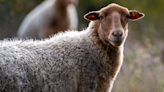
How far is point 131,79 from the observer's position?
18.6 feet

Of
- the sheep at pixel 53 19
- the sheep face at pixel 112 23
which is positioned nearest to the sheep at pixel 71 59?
the sheep face at pixel 112 23

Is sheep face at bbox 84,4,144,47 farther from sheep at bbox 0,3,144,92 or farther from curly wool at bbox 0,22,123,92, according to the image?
curly wool at bbox 0,22,123,92

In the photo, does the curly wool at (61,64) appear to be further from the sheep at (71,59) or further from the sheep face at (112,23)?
the sheep face at (112,23)

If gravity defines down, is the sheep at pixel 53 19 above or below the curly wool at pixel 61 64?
above

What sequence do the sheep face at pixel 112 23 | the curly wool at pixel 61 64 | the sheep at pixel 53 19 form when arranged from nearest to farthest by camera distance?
1. the curly wool at pixel 61 64
2. the sheep face at pixel 112 23
3. the sheep at pixel 53 19

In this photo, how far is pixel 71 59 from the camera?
394 cm

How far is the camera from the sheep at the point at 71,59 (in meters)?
3.42

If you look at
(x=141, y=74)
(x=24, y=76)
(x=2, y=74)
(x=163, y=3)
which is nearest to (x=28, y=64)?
(x=24, y=76)

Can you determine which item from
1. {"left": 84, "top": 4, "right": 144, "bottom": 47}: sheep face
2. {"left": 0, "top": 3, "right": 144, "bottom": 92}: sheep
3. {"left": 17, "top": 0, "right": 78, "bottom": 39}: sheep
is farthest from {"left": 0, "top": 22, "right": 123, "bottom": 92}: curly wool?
{"left": 17, "top": 0, "right": 78, "bottom": 39}: sheep

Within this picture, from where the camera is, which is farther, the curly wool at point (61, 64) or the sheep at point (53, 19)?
the sheep at point (53, 19)

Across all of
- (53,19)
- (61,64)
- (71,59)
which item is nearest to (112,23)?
(71,59)

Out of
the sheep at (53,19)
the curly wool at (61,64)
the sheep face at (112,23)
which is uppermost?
the sheep at (53,19)

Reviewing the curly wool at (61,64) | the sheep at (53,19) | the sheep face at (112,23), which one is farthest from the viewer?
the sheep at (53,19)

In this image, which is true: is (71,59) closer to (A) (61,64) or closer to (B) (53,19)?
(A) (61,64)
